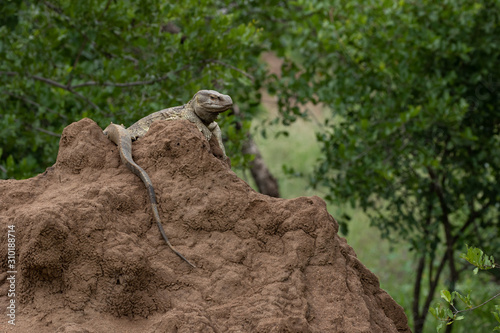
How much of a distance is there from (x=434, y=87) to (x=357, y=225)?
23.6 ft

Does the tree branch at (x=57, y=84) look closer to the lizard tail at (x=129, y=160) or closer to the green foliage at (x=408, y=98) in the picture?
the lizard tail at (x=129, y=160)

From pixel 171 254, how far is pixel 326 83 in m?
5.24

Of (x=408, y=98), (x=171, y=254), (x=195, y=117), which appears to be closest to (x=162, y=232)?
(x=171, y=254)

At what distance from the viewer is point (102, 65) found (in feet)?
22.1

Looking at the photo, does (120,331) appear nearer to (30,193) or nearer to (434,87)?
(30,193)

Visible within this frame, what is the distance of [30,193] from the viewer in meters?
3.27

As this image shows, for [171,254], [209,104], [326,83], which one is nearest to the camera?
[171,254]

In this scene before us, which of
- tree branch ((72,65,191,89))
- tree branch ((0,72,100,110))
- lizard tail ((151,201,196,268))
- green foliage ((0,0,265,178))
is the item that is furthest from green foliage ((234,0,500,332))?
lizard tail ((151,201,196,268))

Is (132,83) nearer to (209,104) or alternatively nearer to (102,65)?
(102,65)

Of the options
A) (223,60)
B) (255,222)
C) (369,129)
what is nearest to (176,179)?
(255,222)

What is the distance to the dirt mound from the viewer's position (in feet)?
9.21

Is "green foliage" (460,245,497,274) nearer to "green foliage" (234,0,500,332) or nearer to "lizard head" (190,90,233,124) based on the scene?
"lizard head" (190,90,233,124)

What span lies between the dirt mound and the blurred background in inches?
99.5

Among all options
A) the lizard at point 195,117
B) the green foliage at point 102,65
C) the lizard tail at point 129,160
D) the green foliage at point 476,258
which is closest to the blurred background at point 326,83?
the green foliage at point 102,65
